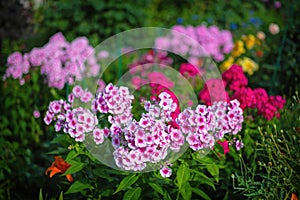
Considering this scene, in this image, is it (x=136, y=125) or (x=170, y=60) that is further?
(x=170, y=60)

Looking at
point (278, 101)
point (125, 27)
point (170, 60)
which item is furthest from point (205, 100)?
point (125, 27)

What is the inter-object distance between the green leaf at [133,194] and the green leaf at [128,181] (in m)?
0.08

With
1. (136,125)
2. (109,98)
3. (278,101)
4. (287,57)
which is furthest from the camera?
(287,57)

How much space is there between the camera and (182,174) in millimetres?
2432

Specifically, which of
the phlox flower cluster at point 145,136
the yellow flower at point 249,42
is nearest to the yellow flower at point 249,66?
the yellow flower at point 249,42

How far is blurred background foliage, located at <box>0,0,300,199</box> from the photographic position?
308 centimetres

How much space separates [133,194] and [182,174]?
28cm

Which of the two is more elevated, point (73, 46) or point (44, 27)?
point (44, 27)

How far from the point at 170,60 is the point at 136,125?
9.04 ft

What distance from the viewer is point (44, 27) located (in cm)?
734

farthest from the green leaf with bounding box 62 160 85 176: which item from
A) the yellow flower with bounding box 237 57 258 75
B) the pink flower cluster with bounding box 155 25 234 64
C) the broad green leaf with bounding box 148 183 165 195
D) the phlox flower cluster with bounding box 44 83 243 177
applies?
the yellow flower with bounding box 237 57 258 75

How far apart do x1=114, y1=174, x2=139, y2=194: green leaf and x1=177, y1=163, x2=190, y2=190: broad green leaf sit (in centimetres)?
22

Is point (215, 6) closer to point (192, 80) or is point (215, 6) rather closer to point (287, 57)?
point (287, 57)

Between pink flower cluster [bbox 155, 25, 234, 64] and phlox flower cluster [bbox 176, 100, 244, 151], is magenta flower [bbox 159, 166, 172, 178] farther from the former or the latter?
pink flower cluster [bbox 155, 25, 234, 64]
